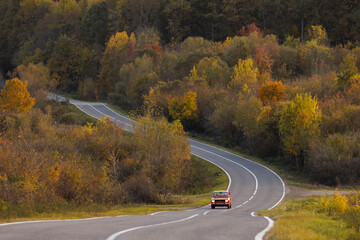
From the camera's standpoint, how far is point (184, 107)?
7988cm

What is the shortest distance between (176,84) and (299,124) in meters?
30.2

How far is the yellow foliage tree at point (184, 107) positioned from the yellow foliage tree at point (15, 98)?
27.5 metres

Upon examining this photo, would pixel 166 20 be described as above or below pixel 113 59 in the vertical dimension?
above

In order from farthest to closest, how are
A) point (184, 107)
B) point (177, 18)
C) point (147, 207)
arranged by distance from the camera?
point (177, 18)
point (184, 107)
point (147, 207)

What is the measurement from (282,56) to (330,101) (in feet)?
99.8

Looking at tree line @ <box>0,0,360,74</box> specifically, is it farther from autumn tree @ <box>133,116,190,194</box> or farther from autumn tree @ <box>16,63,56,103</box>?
autumn tree @ <box>133,116,190,194</box>

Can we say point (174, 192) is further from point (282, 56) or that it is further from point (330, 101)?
point (282, 56)

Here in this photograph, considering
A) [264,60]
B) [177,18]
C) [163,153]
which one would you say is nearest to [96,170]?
[163,153]

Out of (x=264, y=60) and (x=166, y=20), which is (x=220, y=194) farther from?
(x=166, y=20)

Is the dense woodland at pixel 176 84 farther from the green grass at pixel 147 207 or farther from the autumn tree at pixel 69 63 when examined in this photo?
Answer: the green grass at pixel 147 207

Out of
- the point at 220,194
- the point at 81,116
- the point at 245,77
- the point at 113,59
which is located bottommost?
the point at 220,194

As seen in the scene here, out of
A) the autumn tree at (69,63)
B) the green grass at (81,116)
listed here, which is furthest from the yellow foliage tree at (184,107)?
the autumn tree at (69,63)

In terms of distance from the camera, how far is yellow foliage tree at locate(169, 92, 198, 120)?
80.1 m

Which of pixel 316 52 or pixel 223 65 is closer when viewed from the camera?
pixel 223 65
